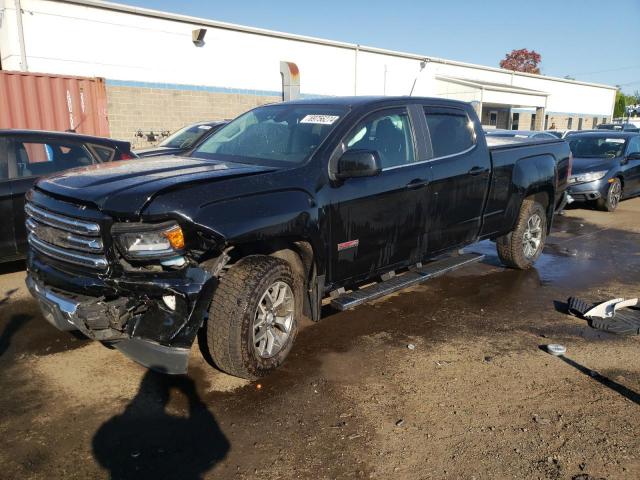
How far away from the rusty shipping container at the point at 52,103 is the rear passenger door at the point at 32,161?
6.57 metres

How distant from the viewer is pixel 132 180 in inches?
131

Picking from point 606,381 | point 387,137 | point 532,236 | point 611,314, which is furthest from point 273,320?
point 532,236

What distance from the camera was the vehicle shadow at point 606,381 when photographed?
3.51m

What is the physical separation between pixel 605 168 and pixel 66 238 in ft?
36.2

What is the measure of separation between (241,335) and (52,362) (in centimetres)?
163

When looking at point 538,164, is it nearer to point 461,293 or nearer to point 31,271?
point 461,293

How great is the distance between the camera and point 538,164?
620 cm

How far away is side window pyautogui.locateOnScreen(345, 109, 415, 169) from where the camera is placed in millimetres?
4289

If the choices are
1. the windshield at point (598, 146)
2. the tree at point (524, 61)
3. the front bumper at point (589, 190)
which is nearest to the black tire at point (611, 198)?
the front bumper at point (589, 190)

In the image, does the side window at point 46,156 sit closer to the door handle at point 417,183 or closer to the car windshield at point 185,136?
the car windshield at point 185,136

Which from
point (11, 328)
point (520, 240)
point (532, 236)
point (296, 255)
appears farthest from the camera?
point (532, 236)

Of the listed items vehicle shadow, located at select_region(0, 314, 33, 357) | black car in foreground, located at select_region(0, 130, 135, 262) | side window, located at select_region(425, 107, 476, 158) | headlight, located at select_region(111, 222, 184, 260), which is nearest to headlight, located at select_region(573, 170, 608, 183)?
side window, located at select_region(425, 107, 476, 158)

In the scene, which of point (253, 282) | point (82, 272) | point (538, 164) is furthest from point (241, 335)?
point (538, 164)

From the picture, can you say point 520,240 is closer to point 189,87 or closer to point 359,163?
point 359,163
